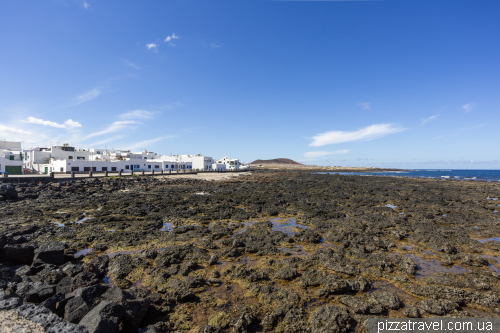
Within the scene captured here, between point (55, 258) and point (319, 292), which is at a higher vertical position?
point (55, 258)

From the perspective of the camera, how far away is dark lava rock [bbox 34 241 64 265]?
7.97 m

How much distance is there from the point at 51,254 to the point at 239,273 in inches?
272

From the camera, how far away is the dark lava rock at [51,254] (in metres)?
7.97

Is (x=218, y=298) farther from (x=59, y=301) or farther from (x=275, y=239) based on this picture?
(x=275, y=239)

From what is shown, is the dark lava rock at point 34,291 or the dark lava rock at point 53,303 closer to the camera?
the dark lava rock at point 53,303

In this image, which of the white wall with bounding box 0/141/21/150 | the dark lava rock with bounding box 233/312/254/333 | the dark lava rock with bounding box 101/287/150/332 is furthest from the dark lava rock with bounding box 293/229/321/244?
the white wall with bounding box 0/141/21/150

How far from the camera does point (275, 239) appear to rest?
1179 centimetres

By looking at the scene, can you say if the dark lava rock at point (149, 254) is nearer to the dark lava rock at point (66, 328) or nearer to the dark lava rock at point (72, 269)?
the dark lava rock at point (72, 269)

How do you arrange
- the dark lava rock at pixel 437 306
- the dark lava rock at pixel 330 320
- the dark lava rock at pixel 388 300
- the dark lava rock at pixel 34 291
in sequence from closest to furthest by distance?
the dark lava rock at pixel 330 320 < the dark lava rock at pixel 34 291 < the dark lava rock at pixel 437 306 < the dark lava rock at pixel 388 300

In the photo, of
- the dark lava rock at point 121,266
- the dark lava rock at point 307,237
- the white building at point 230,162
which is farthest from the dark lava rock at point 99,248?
the white building at point 230,162

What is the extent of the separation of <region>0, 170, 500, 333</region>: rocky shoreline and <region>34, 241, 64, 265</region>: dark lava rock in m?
0.03

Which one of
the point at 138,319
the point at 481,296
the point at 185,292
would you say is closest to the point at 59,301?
the point at 138,319

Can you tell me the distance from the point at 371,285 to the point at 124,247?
1052 cm

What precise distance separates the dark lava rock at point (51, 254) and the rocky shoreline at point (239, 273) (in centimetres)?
3
